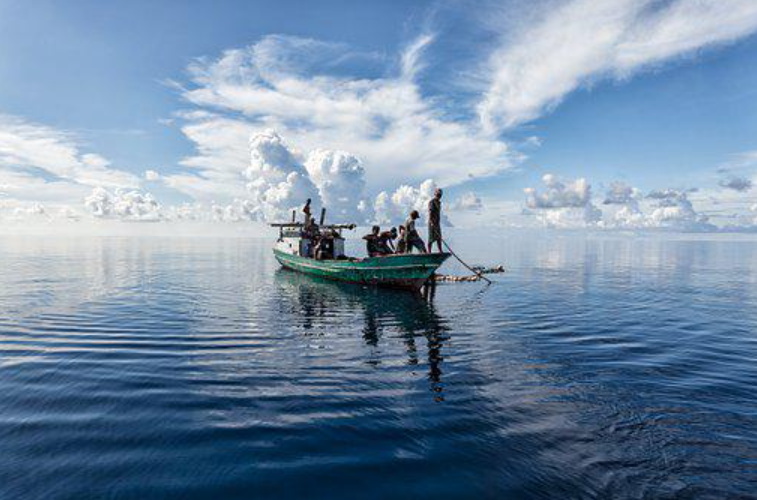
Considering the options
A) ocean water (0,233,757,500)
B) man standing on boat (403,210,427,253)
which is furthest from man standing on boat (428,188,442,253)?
ocean water (0,233,757,500)

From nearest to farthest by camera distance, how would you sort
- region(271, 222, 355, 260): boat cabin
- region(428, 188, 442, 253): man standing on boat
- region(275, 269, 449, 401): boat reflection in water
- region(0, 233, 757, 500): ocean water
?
region(0, 233, 757, 500): ocean water
region(275, 269, 449, 401): boat reflection in water
region(428, 188, 442, 253): man standing on boat
region(271, 222, 355, 260): boat cabin

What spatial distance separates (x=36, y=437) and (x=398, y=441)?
6.65m

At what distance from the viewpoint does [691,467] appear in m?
6.44

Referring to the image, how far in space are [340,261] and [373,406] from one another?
2343 cm

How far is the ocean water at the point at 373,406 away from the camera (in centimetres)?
603

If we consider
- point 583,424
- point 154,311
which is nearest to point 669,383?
point 583,424

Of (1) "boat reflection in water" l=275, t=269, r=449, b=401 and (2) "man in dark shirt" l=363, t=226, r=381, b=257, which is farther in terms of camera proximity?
(2) "man in dark shirt" l=363, t=226, r=381, b=257

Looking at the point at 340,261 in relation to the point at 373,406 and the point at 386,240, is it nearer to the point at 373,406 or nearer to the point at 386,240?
the point at 386,240

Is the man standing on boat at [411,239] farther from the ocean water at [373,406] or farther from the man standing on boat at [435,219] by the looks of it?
the ocean water at [373,406]

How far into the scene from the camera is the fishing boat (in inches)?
1053

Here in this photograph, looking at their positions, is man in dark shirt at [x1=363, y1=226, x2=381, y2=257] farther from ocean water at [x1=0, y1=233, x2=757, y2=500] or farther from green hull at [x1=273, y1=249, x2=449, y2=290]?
ocean water at [x1=0, y1=233, x2=757, y2=500]

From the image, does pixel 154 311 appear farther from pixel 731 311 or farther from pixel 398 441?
pixel 731 311

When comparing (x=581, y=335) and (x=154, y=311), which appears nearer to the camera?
(x=581, y=335)

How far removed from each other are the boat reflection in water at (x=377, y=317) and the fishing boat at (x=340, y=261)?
92cm
